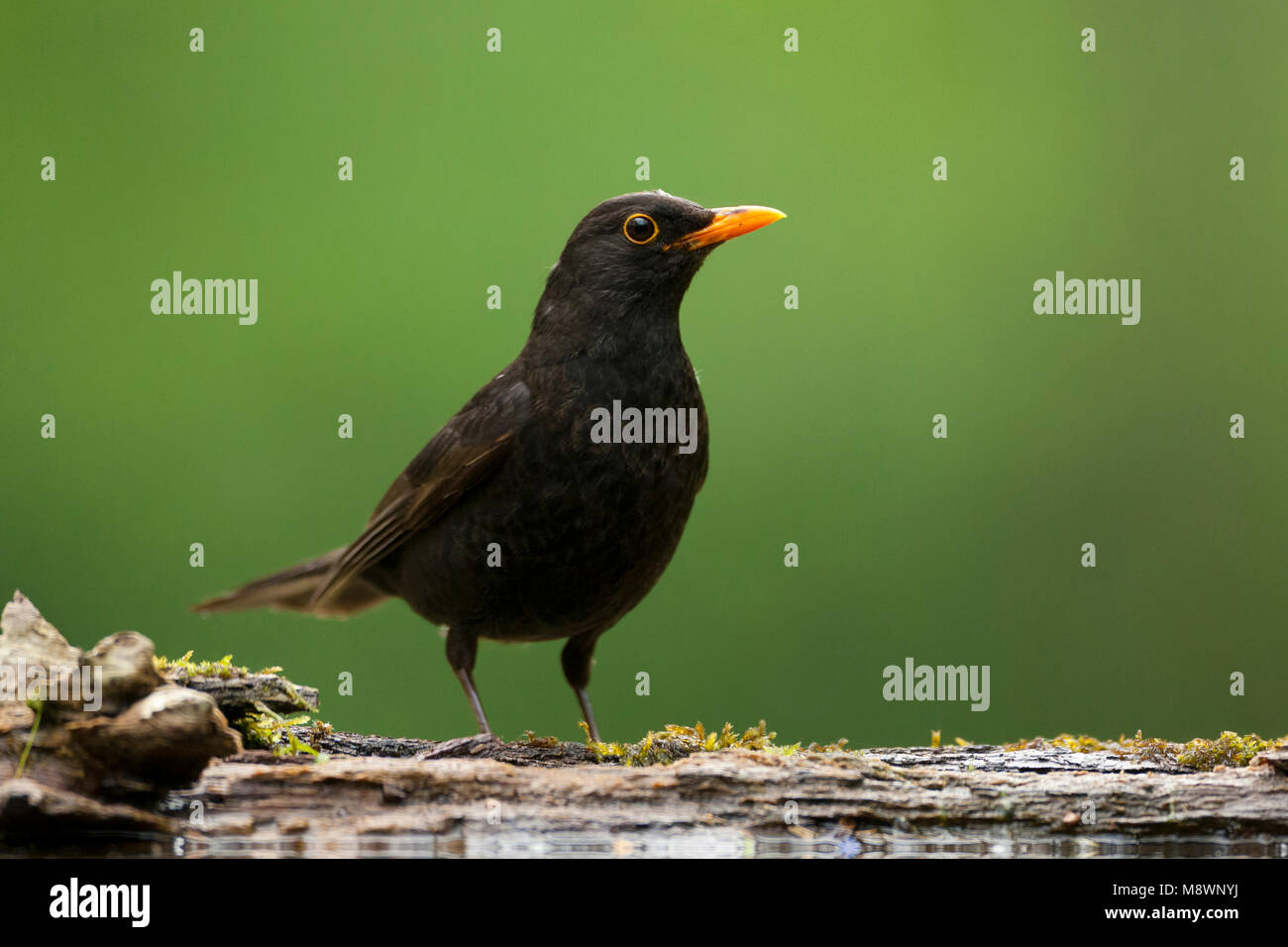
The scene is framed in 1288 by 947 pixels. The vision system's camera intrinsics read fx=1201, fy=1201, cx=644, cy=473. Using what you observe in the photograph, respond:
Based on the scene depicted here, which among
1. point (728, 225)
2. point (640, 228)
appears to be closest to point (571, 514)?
point (640, 228)

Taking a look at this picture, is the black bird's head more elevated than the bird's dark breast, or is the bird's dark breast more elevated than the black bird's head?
the black bird's head

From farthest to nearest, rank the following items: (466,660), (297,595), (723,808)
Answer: (297,595), (466,660), (723,808)

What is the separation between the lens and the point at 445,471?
483 cm

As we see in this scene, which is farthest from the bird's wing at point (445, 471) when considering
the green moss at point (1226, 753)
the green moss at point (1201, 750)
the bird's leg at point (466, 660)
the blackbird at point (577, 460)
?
the green moss at point (1226, 753)

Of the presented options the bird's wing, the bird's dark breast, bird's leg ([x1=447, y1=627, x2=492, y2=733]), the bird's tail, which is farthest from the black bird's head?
the bird's tail

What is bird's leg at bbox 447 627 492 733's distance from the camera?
4941mm

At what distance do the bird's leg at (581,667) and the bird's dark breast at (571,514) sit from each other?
0.52m

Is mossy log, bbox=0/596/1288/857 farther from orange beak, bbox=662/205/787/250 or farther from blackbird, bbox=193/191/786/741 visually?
orange beak, bbox=662/205/787/250

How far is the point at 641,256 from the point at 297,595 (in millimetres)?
2558

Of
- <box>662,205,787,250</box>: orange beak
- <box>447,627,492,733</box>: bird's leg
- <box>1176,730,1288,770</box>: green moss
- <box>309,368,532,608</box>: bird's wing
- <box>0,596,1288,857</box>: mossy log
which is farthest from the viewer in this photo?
<box>447,627,492,733</box>: bird's leg

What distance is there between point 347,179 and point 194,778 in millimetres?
4583

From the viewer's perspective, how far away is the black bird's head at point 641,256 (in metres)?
4.80

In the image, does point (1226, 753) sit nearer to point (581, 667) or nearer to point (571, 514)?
point (571, 514)

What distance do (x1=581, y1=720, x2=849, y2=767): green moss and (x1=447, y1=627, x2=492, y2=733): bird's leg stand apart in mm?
714
